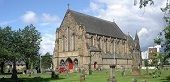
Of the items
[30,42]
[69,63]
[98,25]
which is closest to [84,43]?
[69,63]

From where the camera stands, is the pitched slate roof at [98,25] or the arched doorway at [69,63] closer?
the arched doorway at [69,63]

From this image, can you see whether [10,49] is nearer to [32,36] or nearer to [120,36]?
[32,36]

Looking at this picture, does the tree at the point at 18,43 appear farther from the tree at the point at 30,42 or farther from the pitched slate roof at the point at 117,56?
the pitched slate roof at the point at 117,56

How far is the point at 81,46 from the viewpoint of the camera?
9050 cm

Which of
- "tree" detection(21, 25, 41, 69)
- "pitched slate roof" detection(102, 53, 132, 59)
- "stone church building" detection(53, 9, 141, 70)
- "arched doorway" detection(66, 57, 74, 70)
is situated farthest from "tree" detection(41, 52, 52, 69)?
"tree" detection(21, 25, 41, 69)

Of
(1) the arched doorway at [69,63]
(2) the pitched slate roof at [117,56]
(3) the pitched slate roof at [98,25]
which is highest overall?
(3) the pitched slate roof at [98,25]

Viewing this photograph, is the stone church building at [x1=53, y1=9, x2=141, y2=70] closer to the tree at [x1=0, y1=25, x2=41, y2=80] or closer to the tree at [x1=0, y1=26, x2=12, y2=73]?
the tree at [x1=0, y1=25, x2=41, y2=80]

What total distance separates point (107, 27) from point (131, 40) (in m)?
17.8

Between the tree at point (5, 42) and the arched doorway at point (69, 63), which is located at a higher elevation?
the tree at point (5, 42)

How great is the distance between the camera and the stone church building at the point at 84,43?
90438 mm

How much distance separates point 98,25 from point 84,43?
1408 centimetres

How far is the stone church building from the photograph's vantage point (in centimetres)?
9044

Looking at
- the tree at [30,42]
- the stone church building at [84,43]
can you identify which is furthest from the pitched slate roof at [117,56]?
the tree at [30,42]

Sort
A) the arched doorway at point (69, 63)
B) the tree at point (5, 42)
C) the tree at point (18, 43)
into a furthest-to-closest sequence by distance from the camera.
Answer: the arched doorway at point (69, 63)
the tree at point (18, 43)
the tree at point (5, 42)
